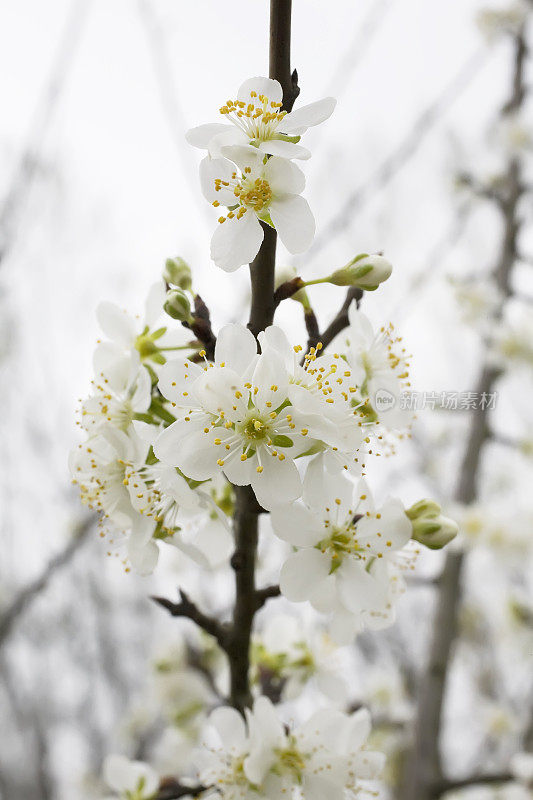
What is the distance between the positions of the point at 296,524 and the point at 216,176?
400 millimetres

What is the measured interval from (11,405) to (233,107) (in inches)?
144

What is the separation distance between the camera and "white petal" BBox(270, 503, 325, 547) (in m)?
0.75

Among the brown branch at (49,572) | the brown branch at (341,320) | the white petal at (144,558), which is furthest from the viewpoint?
the brown branch at (49,572)

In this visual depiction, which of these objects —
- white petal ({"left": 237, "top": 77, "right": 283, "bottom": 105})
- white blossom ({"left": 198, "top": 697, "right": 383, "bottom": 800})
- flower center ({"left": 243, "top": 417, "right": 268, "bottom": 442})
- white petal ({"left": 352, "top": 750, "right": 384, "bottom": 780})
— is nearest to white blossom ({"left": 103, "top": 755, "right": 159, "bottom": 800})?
white blossom ({"left": 198, "top": 697, "right": 383, "bottom": 800})

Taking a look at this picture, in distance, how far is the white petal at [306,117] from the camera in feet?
2.42

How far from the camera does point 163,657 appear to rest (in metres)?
1.96

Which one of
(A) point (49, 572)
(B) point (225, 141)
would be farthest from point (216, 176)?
(A) point (49, 572)

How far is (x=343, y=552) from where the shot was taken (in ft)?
2.75

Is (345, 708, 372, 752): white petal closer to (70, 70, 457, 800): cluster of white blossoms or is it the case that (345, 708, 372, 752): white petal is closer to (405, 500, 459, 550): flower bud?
(70, 70, 457, 800): cluster of white blossoms

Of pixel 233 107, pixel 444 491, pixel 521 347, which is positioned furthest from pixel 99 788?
pixel 233 107

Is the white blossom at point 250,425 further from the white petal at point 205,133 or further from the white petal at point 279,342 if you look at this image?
the white petal at point 205,133

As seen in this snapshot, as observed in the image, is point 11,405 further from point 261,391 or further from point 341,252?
point 261,391

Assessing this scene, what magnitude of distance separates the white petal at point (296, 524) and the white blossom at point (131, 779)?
1.84 feet

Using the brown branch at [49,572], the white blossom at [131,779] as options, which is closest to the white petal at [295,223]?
the white blossom at [131,779]
